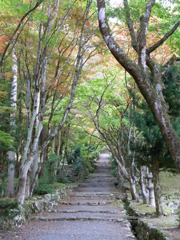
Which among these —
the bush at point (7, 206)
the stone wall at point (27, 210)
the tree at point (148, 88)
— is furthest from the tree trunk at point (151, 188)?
the tree at point (148, 88)

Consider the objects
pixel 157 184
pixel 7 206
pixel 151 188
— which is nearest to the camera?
pixel 7 206

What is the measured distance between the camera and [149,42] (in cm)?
944

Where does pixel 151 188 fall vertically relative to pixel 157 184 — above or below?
below

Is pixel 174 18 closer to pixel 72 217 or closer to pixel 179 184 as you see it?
pixel 72 217

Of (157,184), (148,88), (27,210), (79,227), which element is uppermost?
(148,88)

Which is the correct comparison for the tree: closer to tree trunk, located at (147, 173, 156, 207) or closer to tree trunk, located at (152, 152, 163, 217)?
tree trunk, located at (152, 152, 163, 217)

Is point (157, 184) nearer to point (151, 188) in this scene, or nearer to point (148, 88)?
point (151, 188)

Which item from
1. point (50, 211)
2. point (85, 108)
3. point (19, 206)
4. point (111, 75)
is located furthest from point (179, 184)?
point (19, 206)

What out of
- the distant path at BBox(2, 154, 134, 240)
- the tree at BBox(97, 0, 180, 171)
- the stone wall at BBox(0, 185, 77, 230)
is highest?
the tree at BBox(97, 0, 180, 171)

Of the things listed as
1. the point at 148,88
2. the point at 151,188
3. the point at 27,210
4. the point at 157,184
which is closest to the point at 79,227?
the point at 27,210

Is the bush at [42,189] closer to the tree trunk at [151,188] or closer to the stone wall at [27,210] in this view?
the stone wall at [27,210]

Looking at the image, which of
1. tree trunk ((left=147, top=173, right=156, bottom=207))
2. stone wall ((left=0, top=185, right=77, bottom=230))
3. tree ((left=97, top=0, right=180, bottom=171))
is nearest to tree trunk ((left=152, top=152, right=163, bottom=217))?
tree trunk ((left=147, top=173, right=156, bottom=207))

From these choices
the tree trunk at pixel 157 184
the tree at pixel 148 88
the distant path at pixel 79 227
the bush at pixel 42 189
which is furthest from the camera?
the bush at pixel 42 189

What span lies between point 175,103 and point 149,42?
3375 mm
